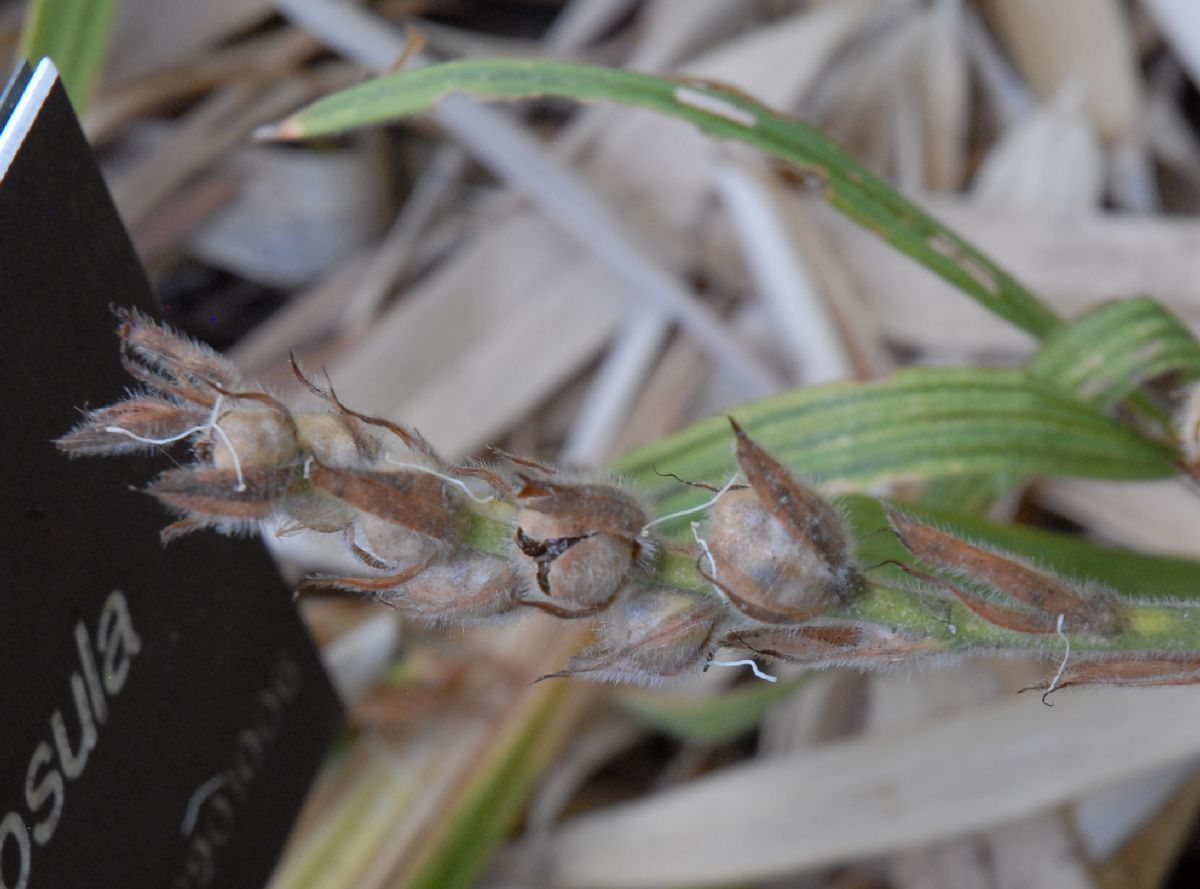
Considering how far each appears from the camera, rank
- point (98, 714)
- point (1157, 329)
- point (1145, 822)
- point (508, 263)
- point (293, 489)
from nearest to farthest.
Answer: point (293, 489) → point (98, 714) → point (1157, 329) → point (1145, 822) → point (508, 263)

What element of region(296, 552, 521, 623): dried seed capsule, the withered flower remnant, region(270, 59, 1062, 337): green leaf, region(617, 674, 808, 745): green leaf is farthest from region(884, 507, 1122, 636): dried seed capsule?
region(617, 674, 808, 745): green leaf

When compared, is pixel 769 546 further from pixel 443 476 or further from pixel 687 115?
pixel 687 115

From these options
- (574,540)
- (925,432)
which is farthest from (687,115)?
(574,540)

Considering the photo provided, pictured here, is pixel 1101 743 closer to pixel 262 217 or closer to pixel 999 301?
pixel 999 301

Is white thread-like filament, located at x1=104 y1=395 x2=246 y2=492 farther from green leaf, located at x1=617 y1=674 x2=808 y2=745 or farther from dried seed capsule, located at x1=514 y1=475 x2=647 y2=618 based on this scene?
green leaf, located at x1=617 y1=674 x2=808 y2=745

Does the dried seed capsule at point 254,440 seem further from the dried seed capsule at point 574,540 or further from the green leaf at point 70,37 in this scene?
the green leaf at point 70,37

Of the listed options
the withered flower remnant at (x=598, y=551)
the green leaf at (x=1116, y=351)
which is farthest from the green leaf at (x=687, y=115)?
the withered flower remnant at (x=598, y=551)

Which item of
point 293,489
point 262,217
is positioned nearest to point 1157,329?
point 293,489

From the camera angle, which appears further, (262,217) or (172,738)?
(262,217)
